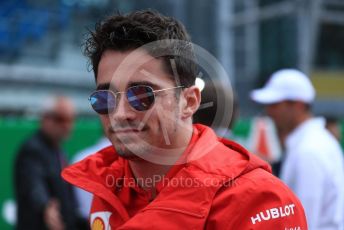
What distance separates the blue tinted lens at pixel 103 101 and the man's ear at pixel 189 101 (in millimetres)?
235

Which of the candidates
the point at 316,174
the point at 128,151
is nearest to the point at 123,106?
the point at 128,151

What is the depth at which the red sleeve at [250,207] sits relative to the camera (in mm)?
1985

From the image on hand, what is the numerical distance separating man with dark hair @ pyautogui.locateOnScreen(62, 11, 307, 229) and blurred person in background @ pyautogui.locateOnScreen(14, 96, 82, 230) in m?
2.96

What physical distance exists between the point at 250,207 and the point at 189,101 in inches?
17.6

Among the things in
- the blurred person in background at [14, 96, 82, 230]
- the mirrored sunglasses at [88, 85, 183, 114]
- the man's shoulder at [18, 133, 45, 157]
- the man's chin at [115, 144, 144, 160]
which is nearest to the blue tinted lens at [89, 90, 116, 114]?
the mirrored sunglasses at [88, 85, 183, 114]

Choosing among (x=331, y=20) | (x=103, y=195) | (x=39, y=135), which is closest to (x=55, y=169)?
(x=39, y=135)

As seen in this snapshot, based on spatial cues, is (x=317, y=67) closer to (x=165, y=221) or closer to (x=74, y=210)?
(x=74, y=210)

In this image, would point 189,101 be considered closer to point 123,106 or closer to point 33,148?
point 123,106

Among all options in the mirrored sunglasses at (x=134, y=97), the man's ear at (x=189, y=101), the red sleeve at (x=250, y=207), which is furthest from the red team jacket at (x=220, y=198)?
the mirrored sunglasses at (x=134, y=97)

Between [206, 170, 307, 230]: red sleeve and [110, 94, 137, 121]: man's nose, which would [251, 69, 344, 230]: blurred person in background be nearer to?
[206, 170, 307, 230]: red sleeve

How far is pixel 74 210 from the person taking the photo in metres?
5.53

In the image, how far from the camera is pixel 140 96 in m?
2.11

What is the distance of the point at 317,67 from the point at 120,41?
49.1 ft

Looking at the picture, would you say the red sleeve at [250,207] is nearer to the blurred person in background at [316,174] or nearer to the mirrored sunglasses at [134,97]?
the mirrored sunglasses at [134,97]
